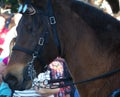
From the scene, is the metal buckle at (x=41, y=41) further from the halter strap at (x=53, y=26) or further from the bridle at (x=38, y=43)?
the halter strap at (x=53, y=26)

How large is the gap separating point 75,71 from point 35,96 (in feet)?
5.77

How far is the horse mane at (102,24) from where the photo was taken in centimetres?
359

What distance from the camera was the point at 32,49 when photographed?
366 centimetres

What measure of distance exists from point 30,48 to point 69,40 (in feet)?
1.16

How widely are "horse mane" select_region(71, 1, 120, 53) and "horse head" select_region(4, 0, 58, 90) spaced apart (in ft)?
1.03

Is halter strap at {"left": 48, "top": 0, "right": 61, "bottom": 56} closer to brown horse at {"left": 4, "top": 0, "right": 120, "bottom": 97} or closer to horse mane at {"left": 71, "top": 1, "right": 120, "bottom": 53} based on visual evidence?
brown horse at {"left": 4, "top": 0, "right": 120, "bottom": 97}

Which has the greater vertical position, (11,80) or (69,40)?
(69,40)

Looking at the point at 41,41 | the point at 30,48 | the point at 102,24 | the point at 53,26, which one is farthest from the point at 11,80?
the point at 102,24

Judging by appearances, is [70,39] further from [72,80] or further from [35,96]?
[35,96]

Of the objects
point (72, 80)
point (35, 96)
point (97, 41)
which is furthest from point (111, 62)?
point (35, 96)

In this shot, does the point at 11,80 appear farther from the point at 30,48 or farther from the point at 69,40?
the point at 69,40

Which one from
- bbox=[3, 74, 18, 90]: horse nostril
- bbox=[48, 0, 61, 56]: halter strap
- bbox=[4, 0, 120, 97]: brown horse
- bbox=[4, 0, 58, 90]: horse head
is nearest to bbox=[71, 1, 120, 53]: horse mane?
bbox=[4, 0, 120, 97]: brown horse

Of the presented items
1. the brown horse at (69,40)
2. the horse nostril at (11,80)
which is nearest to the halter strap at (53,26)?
the brown horse at (69,40)

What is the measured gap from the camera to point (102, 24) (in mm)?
3629
